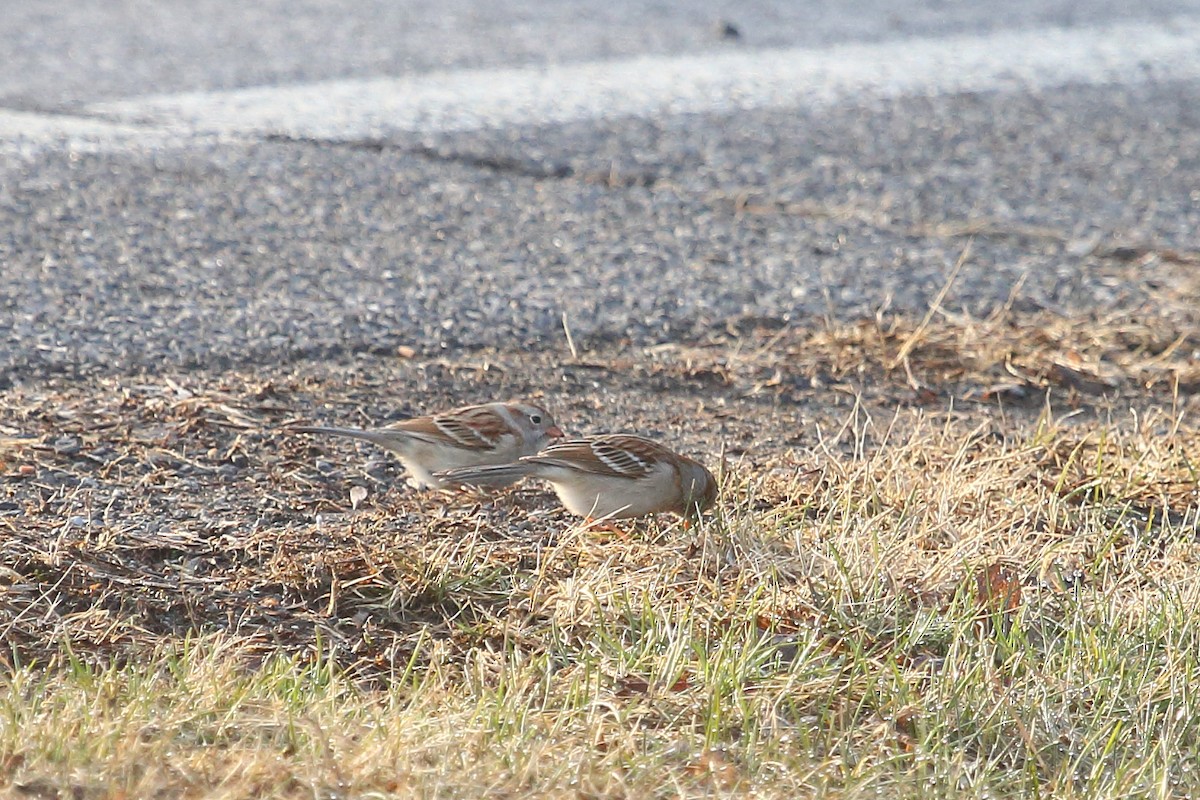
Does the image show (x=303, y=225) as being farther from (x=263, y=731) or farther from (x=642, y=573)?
(x=263, y=731)

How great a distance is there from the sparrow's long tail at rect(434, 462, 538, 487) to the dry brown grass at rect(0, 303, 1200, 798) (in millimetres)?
135

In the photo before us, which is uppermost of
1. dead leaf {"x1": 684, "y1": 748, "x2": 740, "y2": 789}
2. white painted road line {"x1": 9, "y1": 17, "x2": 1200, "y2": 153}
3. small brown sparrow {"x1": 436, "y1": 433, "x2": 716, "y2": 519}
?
white painted road line {"x1": 9, "y1": 17, "x2": 1200, "y2": 153}

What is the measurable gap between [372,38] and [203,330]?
6.23m

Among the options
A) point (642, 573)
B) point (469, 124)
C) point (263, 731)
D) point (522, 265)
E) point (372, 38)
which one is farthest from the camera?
point (372, 38)

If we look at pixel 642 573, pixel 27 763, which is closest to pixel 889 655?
pixel 642 573

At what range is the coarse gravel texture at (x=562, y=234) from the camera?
20.3 ft

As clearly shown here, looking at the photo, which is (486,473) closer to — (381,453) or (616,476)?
(616,476)

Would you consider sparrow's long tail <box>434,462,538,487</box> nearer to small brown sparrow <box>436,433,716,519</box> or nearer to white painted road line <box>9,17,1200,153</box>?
small brown sparrow <box>436,433,716,519</box>

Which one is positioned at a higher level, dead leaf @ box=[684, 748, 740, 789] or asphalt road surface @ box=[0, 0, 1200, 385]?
asphalt road surface @ box=[0, 0, 1200, 385]

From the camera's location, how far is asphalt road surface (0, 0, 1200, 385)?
645 cm

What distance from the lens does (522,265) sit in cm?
708

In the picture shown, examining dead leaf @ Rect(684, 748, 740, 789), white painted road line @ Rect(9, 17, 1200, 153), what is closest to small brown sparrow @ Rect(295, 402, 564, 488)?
dead leaf @ Rect(684, 748, 740, 789)

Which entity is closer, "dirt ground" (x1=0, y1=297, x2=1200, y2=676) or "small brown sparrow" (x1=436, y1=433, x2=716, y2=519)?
"dirt ground" (x1=0, y1=297, x2=1200, y2=676)

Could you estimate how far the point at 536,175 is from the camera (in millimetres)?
8492
